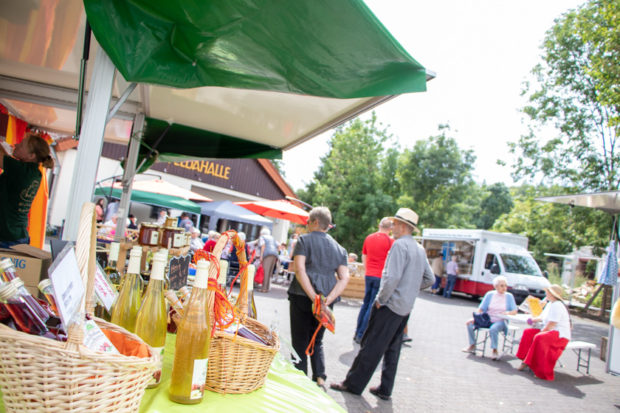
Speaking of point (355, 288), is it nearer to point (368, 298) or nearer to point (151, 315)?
point (368, 298)

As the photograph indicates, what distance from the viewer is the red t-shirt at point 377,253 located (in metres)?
6.39

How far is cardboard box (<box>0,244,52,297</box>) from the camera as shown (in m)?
1.68

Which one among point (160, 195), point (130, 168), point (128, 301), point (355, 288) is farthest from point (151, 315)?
point (355, 288)

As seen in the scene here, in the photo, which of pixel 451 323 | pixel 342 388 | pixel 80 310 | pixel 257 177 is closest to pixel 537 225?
pixel 451 323

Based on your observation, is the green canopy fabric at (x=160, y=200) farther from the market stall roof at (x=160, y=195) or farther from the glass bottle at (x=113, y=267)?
the glass bottle at (x=113, y=267)

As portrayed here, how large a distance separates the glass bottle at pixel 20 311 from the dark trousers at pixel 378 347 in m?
3.44

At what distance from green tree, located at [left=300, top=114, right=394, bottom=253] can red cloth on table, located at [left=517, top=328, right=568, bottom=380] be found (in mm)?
22362

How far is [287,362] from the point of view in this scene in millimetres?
1902

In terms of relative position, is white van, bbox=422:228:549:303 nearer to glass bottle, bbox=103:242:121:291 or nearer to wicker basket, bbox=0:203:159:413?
glass bottle, bbox=103:242:121:291

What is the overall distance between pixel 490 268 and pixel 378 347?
12.6 m

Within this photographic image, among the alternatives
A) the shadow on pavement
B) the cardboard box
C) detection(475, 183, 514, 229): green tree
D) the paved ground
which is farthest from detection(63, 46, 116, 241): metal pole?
detection(475, 183, 514, 229): green tree

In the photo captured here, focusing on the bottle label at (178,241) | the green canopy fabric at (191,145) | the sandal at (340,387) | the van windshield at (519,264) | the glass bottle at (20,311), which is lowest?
the sandal at (340,387)

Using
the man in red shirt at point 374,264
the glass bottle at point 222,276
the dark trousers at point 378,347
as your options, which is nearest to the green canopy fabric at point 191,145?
the dark trousers at point 378,347

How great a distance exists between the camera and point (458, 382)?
5324 millimetres
